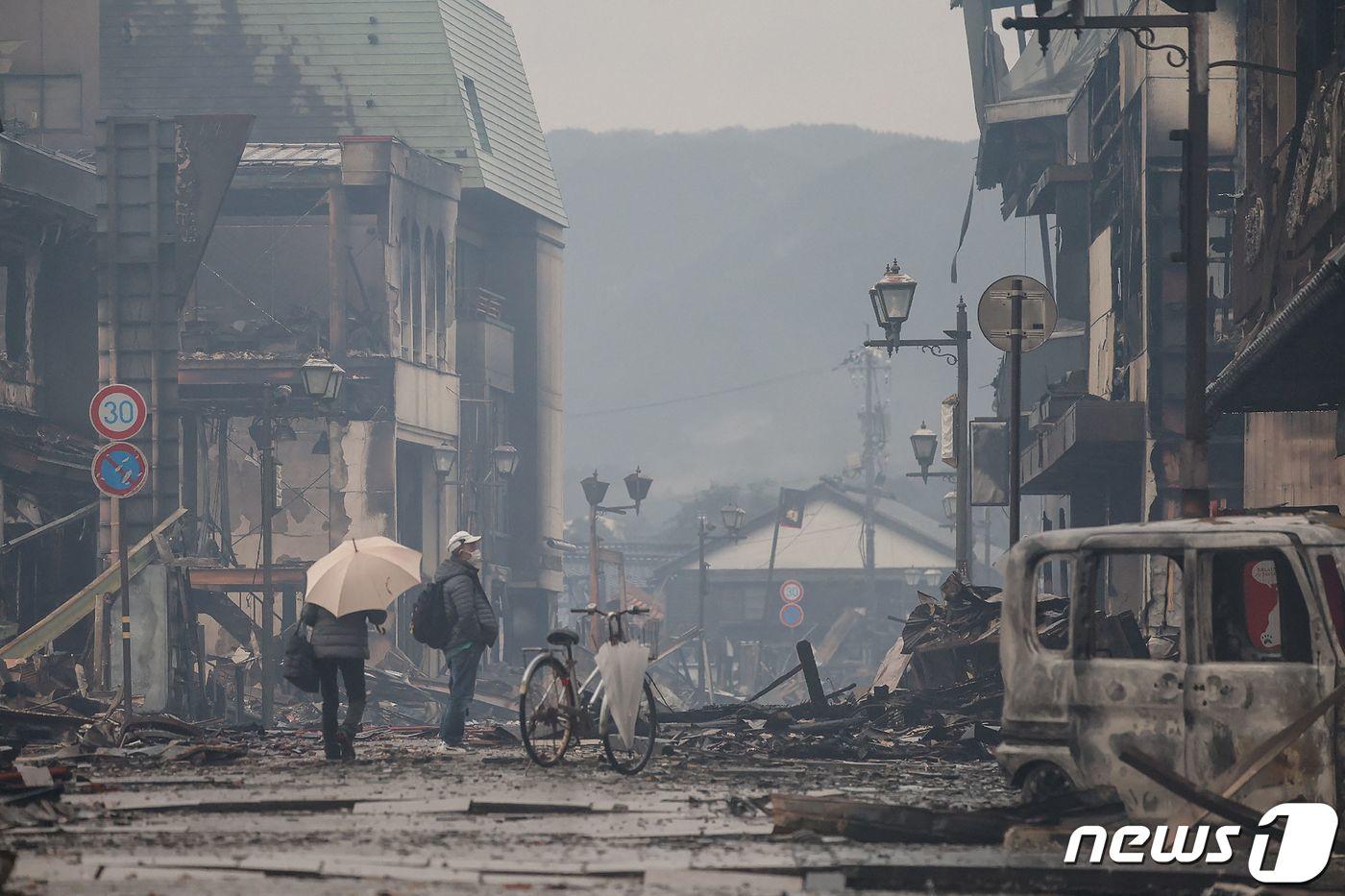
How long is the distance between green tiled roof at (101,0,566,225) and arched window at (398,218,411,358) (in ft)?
20.4

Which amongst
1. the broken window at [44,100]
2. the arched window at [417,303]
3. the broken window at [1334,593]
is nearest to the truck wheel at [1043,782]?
the broken window at [1334,593]

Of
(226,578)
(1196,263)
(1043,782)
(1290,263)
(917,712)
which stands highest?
(1290,263)

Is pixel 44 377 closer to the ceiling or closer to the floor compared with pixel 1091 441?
closer to the ceiling

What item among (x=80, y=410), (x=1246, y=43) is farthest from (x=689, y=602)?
(x=1246, y=43)

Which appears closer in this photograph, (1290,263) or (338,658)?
(338,658)

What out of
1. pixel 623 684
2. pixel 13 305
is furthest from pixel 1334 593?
pixel 13 305

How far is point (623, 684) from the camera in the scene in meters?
15.7

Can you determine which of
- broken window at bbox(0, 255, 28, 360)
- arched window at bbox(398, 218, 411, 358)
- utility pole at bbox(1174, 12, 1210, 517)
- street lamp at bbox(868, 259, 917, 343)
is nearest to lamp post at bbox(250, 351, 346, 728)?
broken window at bbox(0, 255, 28, 360)

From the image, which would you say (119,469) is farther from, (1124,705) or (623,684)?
(1124,705)

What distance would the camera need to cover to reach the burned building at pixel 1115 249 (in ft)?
96.2

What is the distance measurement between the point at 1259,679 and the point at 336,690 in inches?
341

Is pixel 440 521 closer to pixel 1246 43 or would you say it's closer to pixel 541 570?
pixel 541 570

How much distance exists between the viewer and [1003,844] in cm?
1104

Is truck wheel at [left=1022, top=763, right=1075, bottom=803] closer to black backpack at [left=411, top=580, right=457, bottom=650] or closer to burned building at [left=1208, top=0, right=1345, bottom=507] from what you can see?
burned building at [left=1208, top=0, right=1345, bottom=507]
